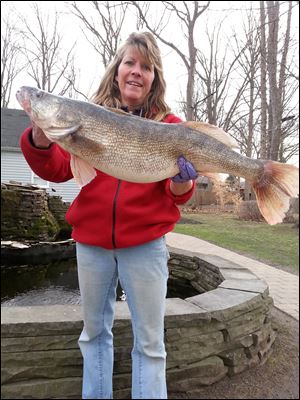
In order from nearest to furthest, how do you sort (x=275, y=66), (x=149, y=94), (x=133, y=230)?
(x=275, y=66), (x=133, y=230), (x=149, y=94)

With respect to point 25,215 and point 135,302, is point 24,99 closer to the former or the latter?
point 135,302

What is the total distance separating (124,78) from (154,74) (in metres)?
0.14

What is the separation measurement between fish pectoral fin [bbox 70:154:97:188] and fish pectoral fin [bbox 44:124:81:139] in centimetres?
10

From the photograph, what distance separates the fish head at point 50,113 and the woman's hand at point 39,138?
3.6 inches

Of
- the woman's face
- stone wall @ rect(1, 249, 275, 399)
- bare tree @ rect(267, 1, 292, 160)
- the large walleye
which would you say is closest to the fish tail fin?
the large walleye

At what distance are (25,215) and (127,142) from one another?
468 centimetres

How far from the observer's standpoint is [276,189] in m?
1.17

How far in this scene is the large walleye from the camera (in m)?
1.42

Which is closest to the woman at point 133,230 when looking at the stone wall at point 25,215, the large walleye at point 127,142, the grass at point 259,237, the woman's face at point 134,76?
the woman's face at point 134,76

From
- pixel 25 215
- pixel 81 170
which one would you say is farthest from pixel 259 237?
pixel 25 215

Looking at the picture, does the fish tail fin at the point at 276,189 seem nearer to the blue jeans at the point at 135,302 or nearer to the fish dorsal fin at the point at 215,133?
the fish dorsal fin at the point at 215,133

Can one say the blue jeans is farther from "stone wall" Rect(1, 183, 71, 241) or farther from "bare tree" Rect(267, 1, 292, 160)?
"stone wall" Rect(1, 183, 71, 241)

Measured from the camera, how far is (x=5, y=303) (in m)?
3.60

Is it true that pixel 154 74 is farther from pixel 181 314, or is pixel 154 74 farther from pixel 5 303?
pixel 5 303
